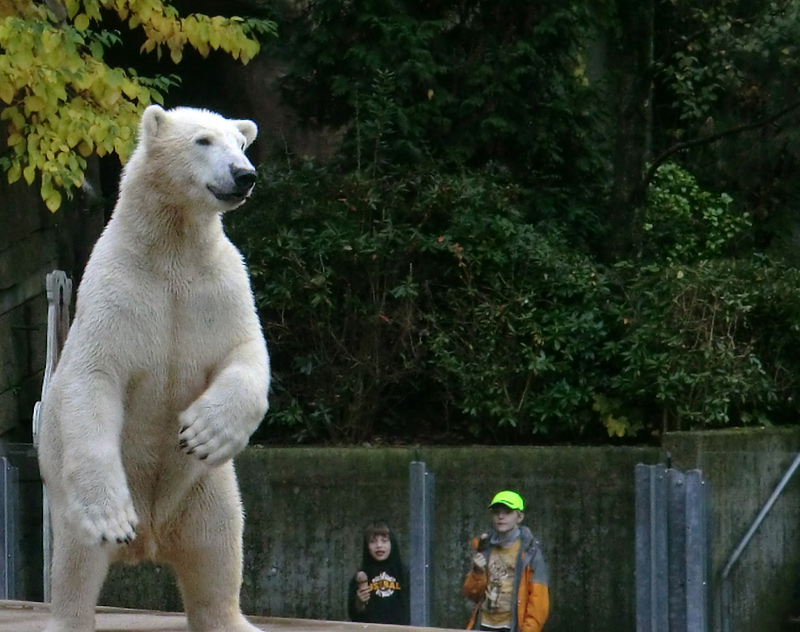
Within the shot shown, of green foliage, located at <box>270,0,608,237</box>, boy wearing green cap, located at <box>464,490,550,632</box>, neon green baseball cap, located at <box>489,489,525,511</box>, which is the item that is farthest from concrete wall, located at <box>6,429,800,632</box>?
green foliage, located at <box>270,0,608,237</box>

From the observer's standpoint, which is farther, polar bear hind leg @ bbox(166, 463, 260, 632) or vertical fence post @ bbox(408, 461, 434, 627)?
vertical fence post @ bbox(408, 461, 434, 627)

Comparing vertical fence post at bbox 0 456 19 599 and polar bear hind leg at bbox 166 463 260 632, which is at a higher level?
vertical fence post at bbox 0 456 19 599

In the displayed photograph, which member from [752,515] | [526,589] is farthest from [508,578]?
[752,515]

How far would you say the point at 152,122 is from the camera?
160 inches

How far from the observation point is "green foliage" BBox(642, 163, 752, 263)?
10898 millimetres

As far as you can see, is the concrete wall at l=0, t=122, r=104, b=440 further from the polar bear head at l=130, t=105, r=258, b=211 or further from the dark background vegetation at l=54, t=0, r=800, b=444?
the polar bear head at l=130, t=105, r=258, b=211

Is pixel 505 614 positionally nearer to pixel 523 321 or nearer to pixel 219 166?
pixel 523 321

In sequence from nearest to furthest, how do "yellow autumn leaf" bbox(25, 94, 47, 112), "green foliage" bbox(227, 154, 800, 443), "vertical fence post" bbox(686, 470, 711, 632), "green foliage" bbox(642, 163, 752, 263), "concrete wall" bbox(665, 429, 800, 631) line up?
"vertical fence post" bbox(686, 470, 711, 632) → "concrete wall" bbox(665, 429, 800, 631) → "yellow autumn leaf" bbox(25, 94, 47, 112) → "green foliage" bbox(227, 154, 800, 443) → "green foliage" bbox(642, 163, 752, 263)

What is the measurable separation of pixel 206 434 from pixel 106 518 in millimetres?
360

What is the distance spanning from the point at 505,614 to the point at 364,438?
2.80 metres

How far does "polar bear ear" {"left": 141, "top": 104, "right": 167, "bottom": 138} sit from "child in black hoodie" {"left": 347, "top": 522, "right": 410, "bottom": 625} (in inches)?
151

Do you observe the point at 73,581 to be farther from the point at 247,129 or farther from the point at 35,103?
the point at 35,103

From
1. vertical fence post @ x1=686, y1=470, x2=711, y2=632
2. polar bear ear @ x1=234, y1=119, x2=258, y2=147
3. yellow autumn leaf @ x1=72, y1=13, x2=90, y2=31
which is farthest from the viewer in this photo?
yellow autumn leaf @ x1=72, y1=13, x2=90, y2=31

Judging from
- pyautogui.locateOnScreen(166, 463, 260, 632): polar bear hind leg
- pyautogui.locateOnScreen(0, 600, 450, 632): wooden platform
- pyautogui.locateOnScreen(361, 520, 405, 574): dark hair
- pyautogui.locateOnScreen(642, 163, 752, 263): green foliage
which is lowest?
pyautogui.locateOnScreen(0, 600, 450, 632): wooden platform
